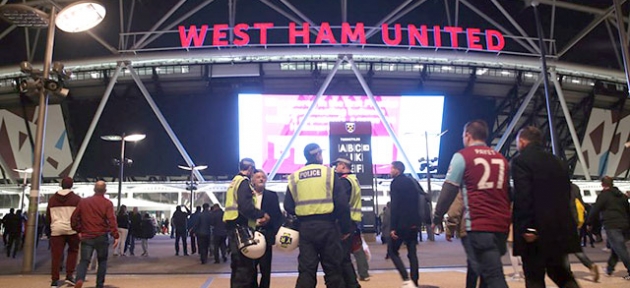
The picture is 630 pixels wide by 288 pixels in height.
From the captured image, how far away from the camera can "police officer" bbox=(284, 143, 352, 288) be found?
4645 millimetres

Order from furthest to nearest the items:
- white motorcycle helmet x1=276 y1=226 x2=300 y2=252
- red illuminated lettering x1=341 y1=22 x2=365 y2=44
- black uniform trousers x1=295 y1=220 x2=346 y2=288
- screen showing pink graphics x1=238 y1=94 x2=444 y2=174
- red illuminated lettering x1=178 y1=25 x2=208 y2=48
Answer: screen showing pink graphics x1=238 y1=94 x2=444 y2=174
red illuminated lettering x1=341 y1=22 x2=365 y2=44
red illuminated lettering x1=178 y1=25 x2=208 y2=48
white motorcycle helmet x1=276 y1=226 x2=300 y2=252
black uniform trousers x1=295 y1=220 x2=346 y2=288

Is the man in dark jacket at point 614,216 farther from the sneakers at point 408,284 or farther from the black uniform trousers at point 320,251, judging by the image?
the black uniform trousers at point 320,251

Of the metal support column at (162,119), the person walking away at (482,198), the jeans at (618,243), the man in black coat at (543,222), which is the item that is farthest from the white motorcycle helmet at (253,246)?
the metal support column at (162,119)

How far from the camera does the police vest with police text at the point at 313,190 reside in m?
4.81

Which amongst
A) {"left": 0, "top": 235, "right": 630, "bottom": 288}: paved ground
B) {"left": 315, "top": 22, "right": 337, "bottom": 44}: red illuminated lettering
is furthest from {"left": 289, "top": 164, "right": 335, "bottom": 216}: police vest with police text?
{"left": 315, "top": 22, "right": 337, "bottom": 44}: red illuminated lettering

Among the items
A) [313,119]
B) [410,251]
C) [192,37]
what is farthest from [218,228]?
[313,119]

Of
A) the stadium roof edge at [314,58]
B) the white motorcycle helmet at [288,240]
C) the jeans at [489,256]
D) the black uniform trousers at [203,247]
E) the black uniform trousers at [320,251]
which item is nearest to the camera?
the jeans at [489,256]

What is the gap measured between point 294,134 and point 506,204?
26242 mm

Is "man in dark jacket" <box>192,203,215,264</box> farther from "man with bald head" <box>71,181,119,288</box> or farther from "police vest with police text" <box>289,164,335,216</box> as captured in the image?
"police vest with police text" <box>289,164,335,216</box>

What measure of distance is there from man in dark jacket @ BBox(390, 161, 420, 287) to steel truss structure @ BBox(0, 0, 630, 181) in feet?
66.2

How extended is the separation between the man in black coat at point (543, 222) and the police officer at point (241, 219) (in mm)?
2820

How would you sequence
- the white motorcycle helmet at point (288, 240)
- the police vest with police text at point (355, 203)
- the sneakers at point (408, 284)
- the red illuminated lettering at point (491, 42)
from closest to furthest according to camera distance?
the white motorcycle helmet at point (288, 240) → the police vest with police text at point (355, 203) → the sneakers at point (408, 284) → the red illuminated lettering at point (491, 42)

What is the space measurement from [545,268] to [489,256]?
0.42m

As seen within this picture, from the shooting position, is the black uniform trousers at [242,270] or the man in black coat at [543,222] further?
the black uniform trousers at [242,270]
